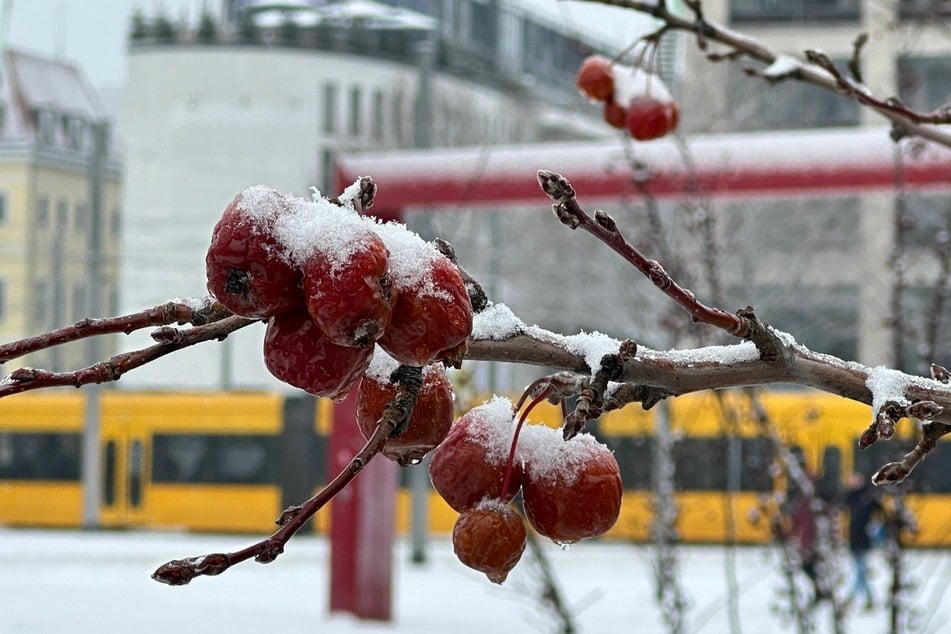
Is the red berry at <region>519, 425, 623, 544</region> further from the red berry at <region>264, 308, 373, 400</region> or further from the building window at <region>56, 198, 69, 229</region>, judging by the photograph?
the building window at <region>56, 198, 69, 229</region>

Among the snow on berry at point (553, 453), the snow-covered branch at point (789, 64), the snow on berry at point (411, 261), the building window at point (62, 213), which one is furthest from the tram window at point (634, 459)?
the building window at point (62, 213)

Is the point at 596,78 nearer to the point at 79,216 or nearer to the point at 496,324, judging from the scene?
the point at 496,324

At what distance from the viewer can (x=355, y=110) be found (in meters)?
28.9

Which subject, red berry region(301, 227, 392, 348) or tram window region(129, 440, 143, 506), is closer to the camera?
red berry region(301, 227, 392, 348)

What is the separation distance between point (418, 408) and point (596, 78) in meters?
2.06

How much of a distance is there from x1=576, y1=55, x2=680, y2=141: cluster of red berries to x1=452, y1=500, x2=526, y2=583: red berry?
1.96 meters

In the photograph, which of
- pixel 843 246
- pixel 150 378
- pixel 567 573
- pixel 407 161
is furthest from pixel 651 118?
pixel 150 378

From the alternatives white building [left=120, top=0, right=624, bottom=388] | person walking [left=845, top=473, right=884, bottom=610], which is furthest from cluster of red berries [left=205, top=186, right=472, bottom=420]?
white building [left=120, top=0, right=624, bottom=388]

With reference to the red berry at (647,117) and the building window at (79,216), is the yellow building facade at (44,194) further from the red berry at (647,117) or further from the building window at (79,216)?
the red berry at (647,117)

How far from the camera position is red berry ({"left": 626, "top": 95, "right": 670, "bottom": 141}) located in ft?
9.87

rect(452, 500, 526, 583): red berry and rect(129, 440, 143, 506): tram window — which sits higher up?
rect(452, 500, 526, 583): red berry

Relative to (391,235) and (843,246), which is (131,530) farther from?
(391,235)

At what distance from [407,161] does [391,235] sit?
6352 millimetres

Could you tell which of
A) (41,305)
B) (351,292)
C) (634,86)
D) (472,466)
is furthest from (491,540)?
(41,305)
